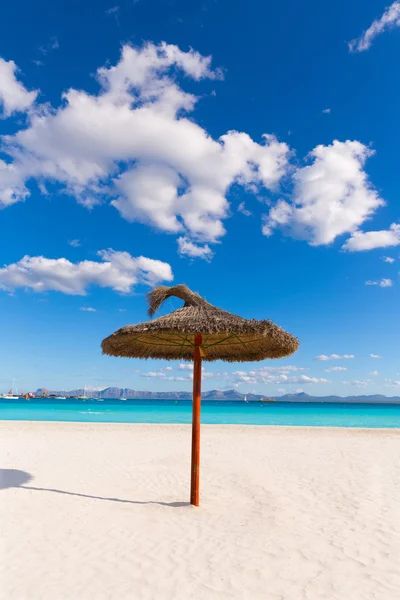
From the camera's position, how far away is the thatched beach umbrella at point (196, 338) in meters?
5.03

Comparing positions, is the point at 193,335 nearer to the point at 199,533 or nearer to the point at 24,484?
the point at 199,533

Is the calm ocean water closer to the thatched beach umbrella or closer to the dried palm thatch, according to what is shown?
the dried palm thatch

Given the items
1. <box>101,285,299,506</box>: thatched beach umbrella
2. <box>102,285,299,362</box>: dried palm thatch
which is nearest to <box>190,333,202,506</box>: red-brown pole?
<box>101,285,299,506</box>: thatched beach umbrella

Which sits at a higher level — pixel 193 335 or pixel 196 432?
pixel 193 335

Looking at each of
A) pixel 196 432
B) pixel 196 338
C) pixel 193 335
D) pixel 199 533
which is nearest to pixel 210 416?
pixel 193 335

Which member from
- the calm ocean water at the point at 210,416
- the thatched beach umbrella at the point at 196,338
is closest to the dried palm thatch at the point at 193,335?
the thatched beach umbrella at the point at 196,338

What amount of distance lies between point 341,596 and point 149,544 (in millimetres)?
1871

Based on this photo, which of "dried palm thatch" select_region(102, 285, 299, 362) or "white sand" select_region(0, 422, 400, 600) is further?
"dried palm thatch" select_region(102, 285, 299, 362)

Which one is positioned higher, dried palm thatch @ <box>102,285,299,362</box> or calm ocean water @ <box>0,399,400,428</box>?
dried palm thatch @ <box>102,285,299,362</box>

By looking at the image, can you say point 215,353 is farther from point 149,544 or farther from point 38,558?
point 38,558

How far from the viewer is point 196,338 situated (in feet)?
17.9

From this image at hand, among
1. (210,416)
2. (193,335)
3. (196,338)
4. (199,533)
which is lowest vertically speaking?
(199,533)

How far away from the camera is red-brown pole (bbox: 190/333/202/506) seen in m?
5.23

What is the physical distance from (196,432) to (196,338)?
1228mm
